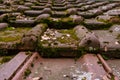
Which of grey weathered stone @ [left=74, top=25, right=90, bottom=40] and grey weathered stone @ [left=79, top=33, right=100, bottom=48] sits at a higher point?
grey weathered stone @ [left=79, top=33, right=100, bottom=48]

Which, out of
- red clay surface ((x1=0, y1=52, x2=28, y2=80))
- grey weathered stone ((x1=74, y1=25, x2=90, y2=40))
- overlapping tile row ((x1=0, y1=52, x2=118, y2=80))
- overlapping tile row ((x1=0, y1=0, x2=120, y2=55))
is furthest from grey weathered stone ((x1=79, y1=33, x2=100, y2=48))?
red clay surface ((x1=0, y1=52, x2=28, y2=80))

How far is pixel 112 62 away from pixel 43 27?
4.63 feet

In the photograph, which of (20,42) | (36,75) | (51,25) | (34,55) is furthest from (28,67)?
(51,25)

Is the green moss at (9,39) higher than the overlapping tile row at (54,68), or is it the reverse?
the green moss at (9,39)

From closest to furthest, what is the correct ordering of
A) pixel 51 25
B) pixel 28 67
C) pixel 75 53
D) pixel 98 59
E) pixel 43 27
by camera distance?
pixel 28 67 < pixel 98 59 < pixel 75 53 < pixel 43 27 < pixel 51 25

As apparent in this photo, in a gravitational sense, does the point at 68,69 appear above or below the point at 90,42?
below

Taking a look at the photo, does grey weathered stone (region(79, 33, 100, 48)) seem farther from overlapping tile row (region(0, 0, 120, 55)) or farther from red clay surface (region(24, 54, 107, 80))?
red clay surface (region(24, 54, 107, 80))

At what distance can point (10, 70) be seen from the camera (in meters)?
2.45

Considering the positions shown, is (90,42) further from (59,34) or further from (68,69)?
(59,34)

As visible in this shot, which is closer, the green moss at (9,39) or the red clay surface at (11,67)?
the red clay surface at (11,67)

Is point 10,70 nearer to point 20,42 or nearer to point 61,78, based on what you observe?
point 61,78

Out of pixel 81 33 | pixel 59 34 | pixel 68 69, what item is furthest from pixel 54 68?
pixel 59 34

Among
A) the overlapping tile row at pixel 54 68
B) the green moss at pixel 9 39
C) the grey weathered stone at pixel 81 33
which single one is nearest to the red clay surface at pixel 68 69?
the overlapping tile row at pixel 54 68

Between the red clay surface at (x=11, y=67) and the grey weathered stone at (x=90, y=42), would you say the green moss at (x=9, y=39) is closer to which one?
the red clay surface at (x=11, y=67)
